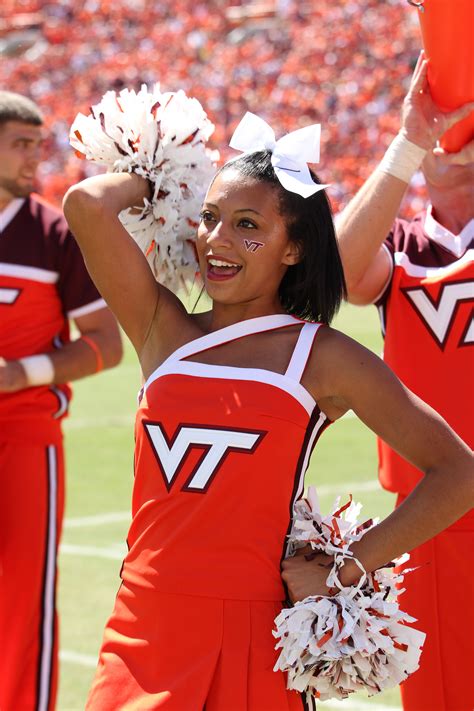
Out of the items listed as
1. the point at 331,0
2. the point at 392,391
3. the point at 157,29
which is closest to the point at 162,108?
the point at 392,391

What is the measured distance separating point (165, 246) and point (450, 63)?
81 centimetres

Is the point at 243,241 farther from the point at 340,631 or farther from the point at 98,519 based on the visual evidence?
the point at 98,519

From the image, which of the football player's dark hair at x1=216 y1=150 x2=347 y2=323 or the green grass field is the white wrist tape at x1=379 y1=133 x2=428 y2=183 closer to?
the football player's dark hair at x1=216 y1=150 x2=347 y2=323

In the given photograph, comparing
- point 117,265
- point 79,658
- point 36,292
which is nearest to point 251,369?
point 117,265

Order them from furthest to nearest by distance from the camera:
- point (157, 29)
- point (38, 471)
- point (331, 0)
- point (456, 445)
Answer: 1. point (157, 29)
2. point (331, 0)
3. point (38, 471)
4. point (456, 445)

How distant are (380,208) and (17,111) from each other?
1.75m

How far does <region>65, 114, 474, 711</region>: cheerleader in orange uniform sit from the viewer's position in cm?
233

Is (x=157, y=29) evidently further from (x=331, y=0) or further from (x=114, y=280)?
(x=114, y=280)

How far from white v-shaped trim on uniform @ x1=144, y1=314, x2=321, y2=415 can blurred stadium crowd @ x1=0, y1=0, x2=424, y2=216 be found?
1796 cm

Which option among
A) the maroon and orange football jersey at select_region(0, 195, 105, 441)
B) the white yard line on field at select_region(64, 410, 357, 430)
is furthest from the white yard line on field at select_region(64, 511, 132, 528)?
the maroon and orange football jersey at select_region(0, 195, 105, 441)

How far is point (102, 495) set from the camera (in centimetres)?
761

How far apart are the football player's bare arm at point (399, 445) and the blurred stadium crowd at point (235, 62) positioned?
1808cm

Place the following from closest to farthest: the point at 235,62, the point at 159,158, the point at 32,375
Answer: the point at 159,158 → the point at 32,375 → the point at 235,62

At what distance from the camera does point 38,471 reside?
3.98 metres
